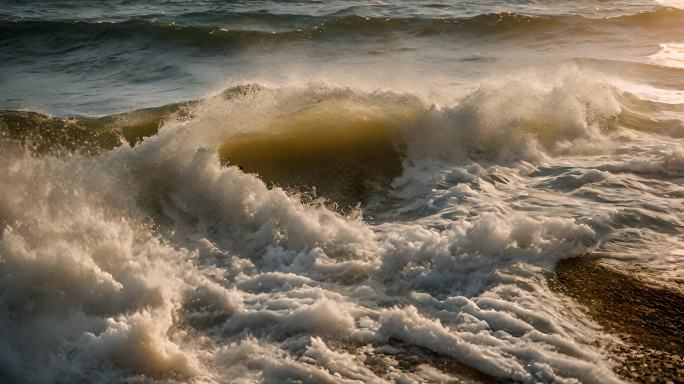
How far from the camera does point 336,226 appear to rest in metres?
6.93

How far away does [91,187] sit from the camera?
6.95m

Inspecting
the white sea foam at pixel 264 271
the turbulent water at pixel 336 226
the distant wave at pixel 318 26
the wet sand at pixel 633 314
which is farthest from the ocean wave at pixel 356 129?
the distant wave at pixel 318 26

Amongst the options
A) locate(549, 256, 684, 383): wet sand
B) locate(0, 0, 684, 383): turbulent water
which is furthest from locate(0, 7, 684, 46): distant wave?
locate(549, 256, 684, 383): wet sand

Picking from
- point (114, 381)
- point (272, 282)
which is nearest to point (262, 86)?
point (272, 282)

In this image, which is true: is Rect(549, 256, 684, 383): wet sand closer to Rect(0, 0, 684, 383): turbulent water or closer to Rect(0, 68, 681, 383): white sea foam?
Rect(0, 0, 684, 383): turbulent water

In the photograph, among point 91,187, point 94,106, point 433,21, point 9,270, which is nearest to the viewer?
point 9,270

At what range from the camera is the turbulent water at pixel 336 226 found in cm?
491

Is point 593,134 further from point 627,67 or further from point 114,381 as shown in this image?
point 114,381

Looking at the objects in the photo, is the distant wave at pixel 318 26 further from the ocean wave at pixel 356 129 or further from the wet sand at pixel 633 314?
the wet sand at pixel 633 314

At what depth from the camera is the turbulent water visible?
4.91 meters

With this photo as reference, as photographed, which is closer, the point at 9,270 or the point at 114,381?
the point at 114,381

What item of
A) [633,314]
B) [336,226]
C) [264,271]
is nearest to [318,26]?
[336,226]

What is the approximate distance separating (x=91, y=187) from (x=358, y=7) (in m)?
14.2

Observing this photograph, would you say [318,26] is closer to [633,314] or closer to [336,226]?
[336,226]
